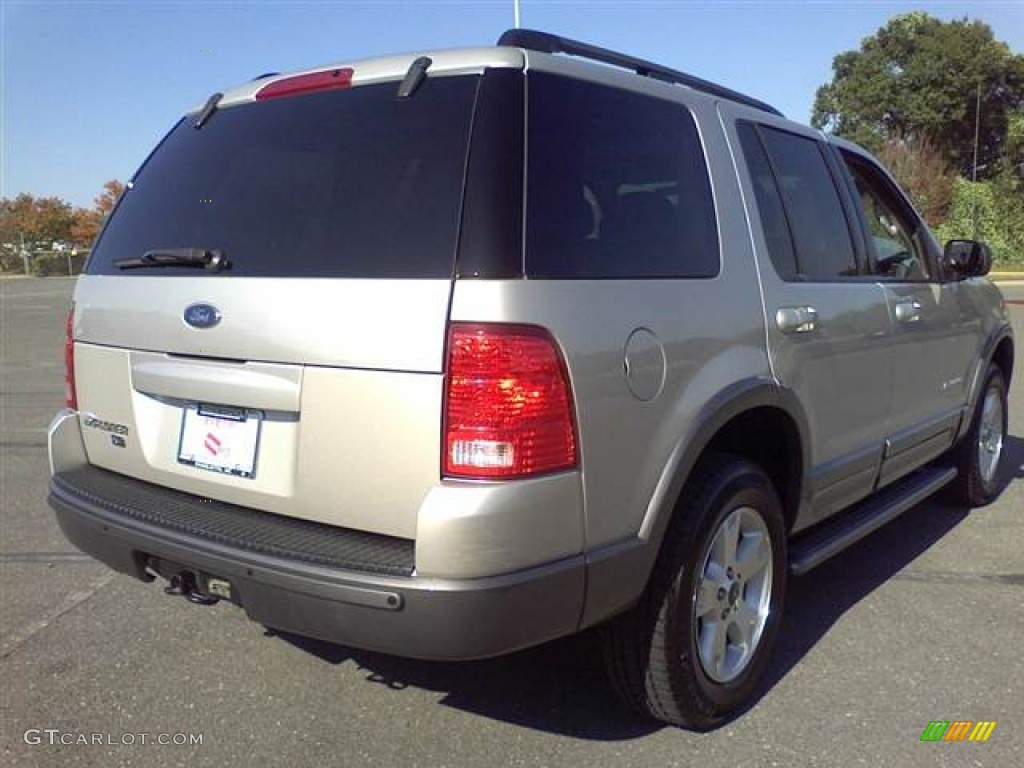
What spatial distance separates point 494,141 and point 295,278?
25.0 inches

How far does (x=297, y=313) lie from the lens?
2318 mm

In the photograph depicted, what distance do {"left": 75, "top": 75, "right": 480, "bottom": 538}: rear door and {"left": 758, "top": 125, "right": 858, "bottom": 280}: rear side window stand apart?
1530mm

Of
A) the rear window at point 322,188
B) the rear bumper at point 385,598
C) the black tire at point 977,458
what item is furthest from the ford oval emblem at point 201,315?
the black tire at point 977,458

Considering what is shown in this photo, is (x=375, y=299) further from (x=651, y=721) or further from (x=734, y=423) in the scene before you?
(x=651, y=721)

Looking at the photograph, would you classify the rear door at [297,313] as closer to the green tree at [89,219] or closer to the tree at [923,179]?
the tree at [923,179]

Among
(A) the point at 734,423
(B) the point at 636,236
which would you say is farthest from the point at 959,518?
(B) the point at 636,236

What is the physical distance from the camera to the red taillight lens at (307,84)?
2611 mm

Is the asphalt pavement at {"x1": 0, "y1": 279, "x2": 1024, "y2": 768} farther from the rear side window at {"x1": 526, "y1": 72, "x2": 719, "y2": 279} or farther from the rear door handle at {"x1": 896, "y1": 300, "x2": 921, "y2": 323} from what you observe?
the rear side window at {"x1": 526, "y1": 72, "x2": 719, "y2": 279}

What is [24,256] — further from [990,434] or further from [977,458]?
[977,458]

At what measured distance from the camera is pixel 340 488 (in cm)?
228

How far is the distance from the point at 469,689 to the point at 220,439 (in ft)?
4.12

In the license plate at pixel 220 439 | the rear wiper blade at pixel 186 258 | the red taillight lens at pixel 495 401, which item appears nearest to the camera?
the red taillight lens at pixel 495 401

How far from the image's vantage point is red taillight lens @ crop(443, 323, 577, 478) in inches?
82.7

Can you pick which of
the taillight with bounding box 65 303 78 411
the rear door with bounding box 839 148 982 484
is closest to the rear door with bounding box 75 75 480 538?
the taillight with bounding box 65 303 78 411
